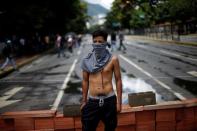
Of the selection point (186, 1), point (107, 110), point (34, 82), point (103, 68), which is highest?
point (186, 1)

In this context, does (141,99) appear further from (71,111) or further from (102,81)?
(102,81)

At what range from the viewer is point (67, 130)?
21.5 ft

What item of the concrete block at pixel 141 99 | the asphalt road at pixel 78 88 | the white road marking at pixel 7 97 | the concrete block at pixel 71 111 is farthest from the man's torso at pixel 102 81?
the white road marking at pixel 7 97

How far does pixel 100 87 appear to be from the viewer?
200 inches

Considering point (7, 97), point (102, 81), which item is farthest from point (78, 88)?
point (102, 81)

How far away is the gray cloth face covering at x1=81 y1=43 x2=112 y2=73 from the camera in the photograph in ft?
16.5

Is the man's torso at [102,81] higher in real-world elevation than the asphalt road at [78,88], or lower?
higher

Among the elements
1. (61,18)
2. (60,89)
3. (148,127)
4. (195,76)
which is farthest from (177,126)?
(61,18)

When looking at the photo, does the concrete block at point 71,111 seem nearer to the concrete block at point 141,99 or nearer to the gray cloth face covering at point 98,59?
the concrete block at point 141,99

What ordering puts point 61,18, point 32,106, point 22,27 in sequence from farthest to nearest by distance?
point 61,18, point 22,27, point 32,106

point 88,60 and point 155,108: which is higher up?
point 88,60

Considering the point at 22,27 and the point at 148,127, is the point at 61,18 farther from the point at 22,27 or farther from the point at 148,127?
the point at 148,127

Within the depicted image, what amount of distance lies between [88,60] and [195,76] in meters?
10.4

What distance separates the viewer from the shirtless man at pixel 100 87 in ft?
16.6
